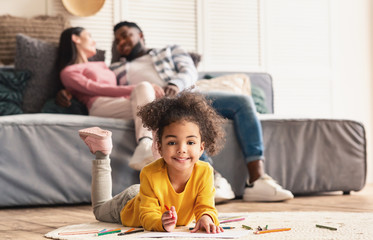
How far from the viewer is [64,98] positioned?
2520 millimetres

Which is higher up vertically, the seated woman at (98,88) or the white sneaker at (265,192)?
the seated woman at (98,88)

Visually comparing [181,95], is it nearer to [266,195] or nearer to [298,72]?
[266,195]

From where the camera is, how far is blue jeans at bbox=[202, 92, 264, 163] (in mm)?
2236

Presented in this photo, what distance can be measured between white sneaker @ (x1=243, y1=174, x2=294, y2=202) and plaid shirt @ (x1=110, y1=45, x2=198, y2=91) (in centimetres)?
60

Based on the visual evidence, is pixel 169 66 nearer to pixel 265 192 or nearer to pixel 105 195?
pixel 265 192

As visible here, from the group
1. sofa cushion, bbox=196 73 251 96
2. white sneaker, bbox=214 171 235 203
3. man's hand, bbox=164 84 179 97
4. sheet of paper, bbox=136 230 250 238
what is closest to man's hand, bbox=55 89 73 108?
man's hand, bbox=164 84 179 97

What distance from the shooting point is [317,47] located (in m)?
4.24

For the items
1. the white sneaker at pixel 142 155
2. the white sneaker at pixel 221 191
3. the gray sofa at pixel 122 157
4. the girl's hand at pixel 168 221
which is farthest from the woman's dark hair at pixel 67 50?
the girl's hand at pixel 168 221

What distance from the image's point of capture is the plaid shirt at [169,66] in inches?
98.5

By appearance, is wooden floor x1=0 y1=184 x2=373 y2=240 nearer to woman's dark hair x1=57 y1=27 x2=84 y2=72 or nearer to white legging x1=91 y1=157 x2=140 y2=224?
white legging x1=91 y1=157 x2=140 y2=224

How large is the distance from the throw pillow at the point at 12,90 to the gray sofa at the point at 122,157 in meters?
0.28

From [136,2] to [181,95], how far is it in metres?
2.70

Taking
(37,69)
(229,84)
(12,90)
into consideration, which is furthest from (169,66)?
(12,90)

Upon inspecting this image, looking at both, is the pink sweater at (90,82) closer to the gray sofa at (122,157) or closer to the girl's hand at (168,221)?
the gray sofa at (122,157)
